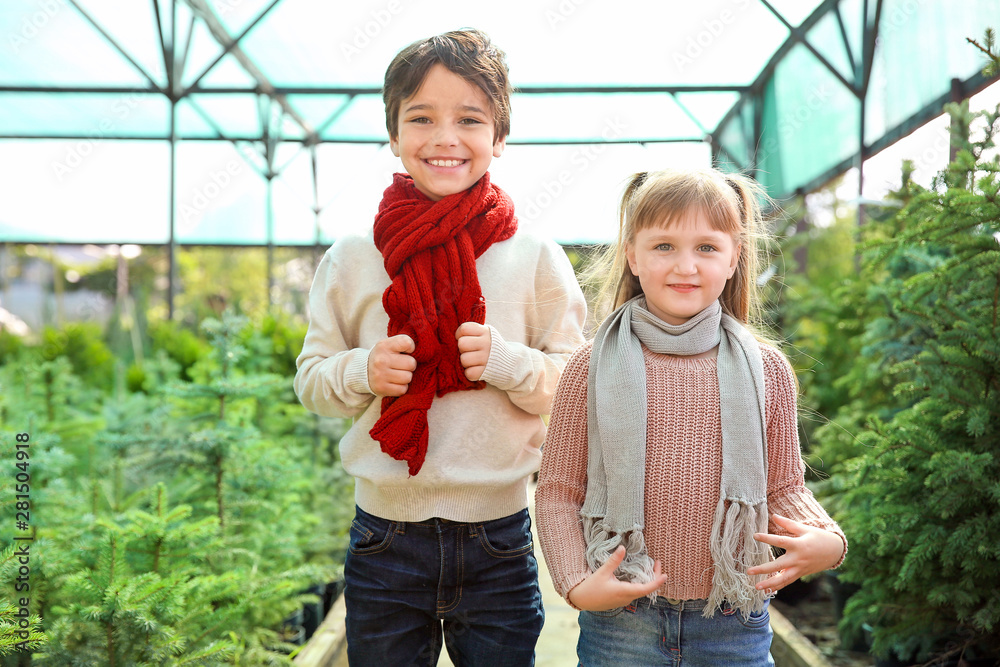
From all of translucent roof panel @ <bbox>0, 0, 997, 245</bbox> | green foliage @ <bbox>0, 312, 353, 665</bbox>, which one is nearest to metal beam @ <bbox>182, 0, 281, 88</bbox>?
translucent roof panel @ <bbox>0, 0, 997, 245</bbox>

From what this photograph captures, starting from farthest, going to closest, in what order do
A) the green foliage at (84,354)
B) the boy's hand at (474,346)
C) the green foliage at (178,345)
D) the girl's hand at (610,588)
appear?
the green foliage at (178,345) → the green foliage at (84,354) → the boy's hand at (474,346) → the girl's hand at (610,588)

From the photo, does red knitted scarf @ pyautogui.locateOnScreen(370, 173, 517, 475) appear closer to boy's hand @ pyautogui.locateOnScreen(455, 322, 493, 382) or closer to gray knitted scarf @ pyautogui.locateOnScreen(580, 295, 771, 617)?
boy's hand @ pyautogui.locateOnScreen(455, 322, 493, 382)

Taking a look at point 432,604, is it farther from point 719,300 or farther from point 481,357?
point 719,300

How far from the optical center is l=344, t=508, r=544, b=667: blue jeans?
145cm

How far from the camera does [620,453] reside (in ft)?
4.14

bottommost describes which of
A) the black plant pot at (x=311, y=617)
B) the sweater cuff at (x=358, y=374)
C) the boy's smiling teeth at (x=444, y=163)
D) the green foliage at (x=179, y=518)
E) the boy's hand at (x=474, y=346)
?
the black plant pot at (x=311, y=617)

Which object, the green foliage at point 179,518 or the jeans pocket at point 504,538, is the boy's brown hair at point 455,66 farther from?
the green foliage at point 179,518

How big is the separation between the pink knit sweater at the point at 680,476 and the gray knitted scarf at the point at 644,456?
3 cm

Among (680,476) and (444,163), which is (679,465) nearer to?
(680,476)

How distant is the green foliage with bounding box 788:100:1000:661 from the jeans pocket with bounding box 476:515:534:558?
112 centimetres

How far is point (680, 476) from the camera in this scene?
1279 mm

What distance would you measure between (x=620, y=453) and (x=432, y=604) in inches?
20.4

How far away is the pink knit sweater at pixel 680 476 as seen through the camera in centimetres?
127

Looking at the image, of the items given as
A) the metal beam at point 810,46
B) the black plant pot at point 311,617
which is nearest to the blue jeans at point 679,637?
the black plant pot at point 311,617
